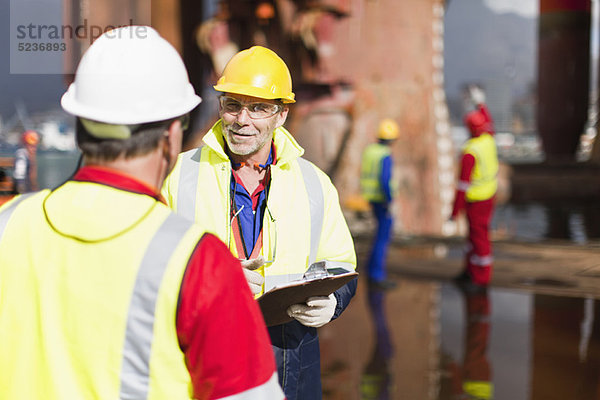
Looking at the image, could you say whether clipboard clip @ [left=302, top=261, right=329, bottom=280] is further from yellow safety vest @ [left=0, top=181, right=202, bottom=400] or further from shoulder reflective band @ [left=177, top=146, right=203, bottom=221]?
yellow safety vest @ [left=0, top=181, right=202, bottom=400]

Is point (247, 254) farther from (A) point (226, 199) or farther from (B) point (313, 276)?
(B) point (313, 276)


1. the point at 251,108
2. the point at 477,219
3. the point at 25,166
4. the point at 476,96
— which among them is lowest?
the point at 477,219

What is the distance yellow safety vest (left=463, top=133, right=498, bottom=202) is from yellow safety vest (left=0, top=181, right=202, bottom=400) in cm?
558

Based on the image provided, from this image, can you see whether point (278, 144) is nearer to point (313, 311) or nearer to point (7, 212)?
point (313, 311)

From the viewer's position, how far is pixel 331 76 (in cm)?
1148

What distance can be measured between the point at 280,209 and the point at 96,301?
0.91m

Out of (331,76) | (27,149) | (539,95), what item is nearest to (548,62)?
(539,95)

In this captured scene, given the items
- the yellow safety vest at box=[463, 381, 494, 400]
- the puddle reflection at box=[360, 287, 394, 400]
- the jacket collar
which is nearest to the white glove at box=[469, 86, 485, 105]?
the puddle reflection at box=[360, 287, 394, 400]

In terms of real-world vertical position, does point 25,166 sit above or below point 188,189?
below

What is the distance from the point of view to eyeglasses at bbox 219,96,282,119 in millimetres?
2035

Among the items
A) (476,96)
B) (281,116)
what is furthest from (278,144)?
(476,96)

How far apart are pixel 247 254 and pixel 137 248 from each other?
2.98 feet

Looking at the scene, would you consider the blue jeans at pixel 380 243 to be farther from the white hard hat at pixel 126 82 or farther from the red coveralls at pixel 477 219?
the white hard hat at pixel 126 82

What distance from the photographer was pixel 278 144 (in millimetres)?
2143
